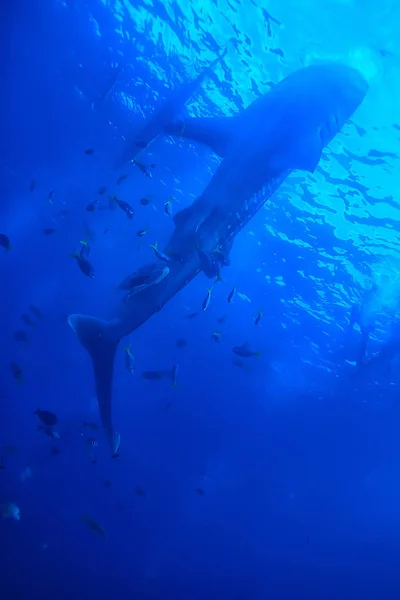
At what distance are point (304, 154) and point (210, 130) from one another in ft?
5.57

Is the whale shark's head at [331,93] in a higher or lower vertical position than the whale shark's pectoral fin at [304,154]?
higher

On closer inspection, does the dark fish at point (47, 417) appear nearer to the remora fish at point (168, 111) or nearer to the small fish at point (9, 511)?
the small fish at point (9, 511)

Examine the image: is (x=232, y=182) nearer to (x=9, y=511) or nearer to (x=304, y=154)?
(x=304, y=154)

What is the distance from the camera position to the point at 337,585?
162 feet

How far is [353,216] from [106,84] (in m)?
11.3

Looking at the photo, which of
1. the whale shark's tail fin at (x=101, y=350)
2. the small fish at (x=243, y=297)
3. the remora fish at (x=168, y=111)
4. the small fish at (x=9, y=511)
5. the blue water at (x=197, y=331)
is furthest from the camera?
the small fish at (x=243, y=297)

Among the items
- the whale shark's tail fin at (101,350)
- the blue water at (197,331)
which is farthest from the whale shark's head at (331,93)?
the whale shark's tail fin at (101,350)

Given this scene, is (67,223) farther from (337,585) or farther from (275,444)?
(337,585)

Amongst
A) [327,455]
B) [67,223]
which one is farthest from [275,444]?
[67,223]

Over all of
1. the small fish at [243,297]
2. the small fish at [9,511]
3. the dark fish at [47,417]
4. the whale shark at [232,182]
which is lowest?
the small fish at [9,511]

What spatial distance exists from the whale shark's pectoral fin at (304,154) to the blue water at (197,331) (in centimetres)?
451

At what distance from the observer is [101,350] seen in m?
6.61

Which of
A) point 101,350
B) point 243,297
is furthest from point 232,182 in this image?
point 243,297

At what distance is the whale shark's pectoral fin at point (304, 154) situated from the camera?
253 inches
